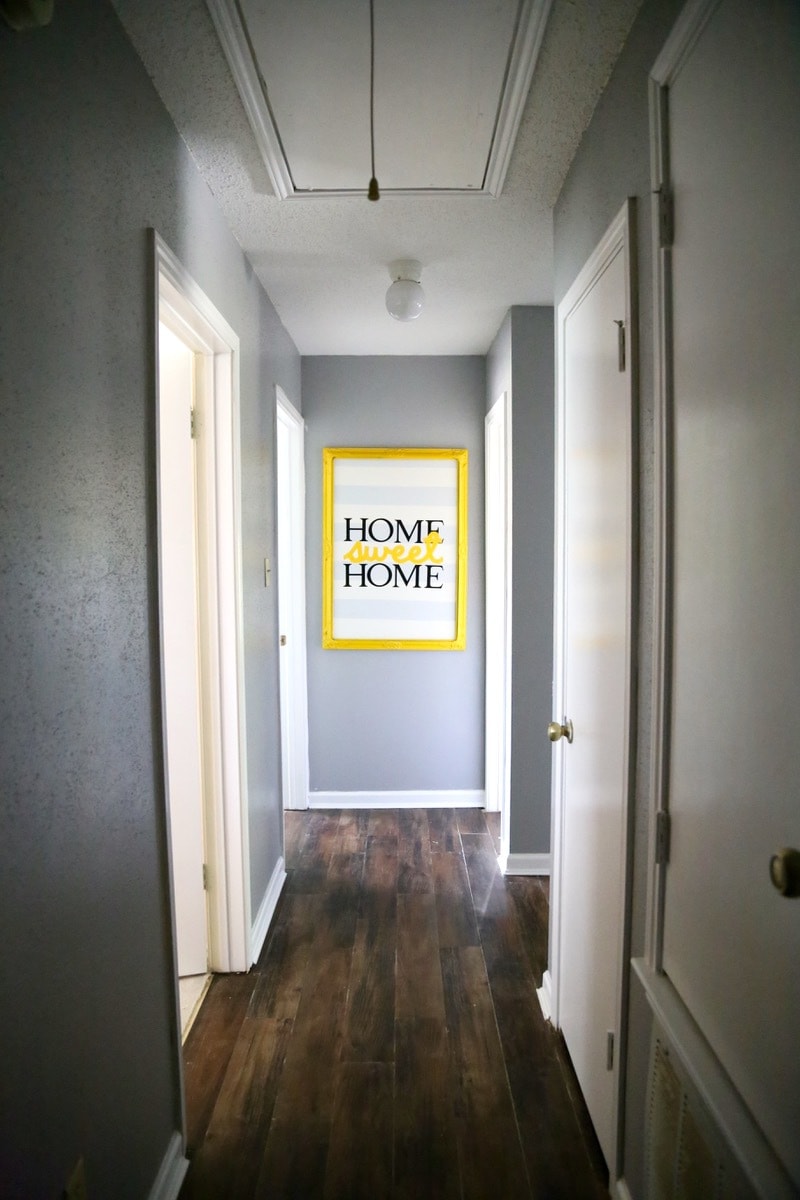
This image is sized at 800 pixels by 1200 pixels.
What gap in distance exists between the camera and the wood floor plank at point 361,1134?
60.5 inches

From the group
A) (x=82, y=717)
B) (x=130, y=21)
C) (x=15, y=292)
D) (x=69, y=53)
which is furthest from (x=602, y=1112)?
(x=130, y=21)

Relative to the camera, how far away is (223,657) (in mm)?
→ 2225

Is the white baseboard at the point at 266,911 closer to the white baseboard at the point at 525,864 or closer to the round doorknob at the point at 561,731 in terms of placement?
the white baseboard at the point at 525,864

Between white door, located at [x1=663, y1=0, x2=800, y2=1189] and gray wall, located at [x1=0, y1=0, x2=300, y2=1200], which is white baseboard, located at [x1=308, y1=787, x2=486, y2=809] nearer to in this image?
gray wall, located at [x1=0, y1=0, x2=300, y2=1200]

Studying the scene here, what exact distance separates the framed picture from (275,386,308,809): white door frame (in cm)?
14

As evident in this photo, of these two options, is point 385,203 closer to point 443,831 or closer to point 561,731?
point 561,731

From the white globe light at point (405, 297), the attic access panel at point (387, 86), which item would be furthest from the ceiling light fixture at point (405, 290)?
the attic access panel at point (387, 86)

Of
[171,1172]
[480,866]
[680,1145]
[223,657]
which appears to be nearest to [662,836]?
[680,1145]

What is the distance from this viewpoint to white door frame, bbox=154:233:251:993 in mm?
2174

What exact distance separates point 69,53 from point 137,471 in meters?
0.68

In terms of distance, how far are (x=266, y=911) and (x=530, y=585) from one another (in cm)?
170

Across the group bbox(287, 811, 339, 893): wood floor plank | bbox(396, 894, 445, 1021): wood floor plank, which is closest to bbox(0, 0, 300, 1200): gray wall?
bbox(396, 894, 445, 1021): wood floor plank

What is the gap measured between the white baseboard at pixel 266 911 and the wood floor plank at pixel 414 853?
0.51 metres

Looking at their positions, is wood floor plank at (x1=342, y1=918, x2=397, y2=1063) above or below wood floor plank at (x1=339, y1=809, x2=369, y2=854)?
below
